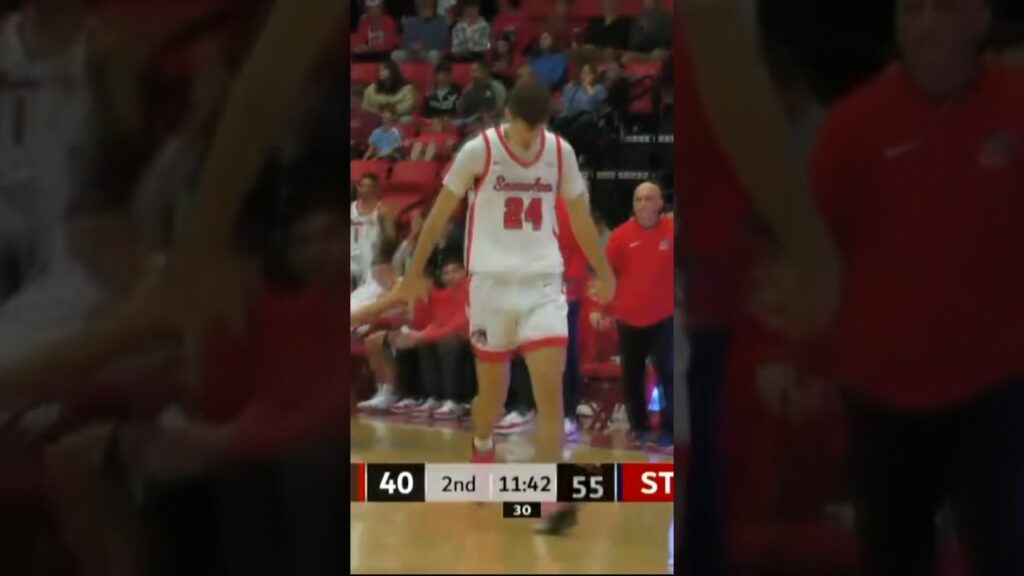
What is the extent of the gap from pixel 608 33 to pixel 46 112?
0.63m

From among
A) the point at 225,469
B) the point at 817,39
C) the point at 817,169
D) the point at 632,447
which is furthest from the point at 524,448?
the point at 817,39

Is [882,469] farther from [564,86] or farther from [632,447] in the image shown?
[564,86]

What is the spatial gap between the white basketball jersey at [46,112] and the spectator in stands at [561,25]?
0.52m

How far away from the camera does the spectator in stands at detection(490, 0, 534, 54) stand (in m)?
1.19

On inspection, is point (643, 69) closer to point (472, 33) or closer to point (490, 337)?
point (472, 33)

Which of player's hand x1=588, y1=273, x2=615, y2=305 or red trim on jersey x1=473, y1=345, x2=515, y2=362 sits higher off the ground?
player's hand x1=588, y1=273, x2=615, y2=305

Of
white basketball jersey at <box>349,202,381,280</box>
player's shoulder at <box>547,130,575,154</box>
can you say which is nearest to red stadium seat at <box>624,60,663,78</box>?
player's shoulder at <box>547,130,575,154</box>

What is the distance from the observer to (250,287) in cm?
119

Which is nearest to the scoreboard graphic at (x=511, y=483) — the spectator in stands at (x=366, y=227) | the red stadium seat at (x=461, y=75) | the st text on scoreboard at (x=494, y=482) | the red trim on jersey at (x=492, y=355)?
the st text on scoreboard at (x=494, y=482)

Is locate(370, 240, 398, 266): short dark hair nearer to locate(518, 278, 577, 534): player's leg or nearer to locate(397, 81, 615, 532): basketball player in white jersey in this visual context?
locate(397, 81, 615, 532): basketball player in white jersey

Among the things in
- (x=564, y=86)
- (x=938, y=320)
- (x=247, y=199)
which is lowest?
(x=938, y=320)

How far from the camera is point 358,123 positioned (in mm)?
1188

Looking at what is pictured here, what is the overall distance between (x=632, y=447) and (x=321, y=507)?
0.36 metres

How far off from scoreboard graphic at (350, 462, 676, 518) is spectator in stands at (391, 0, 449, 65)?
1.49ft
